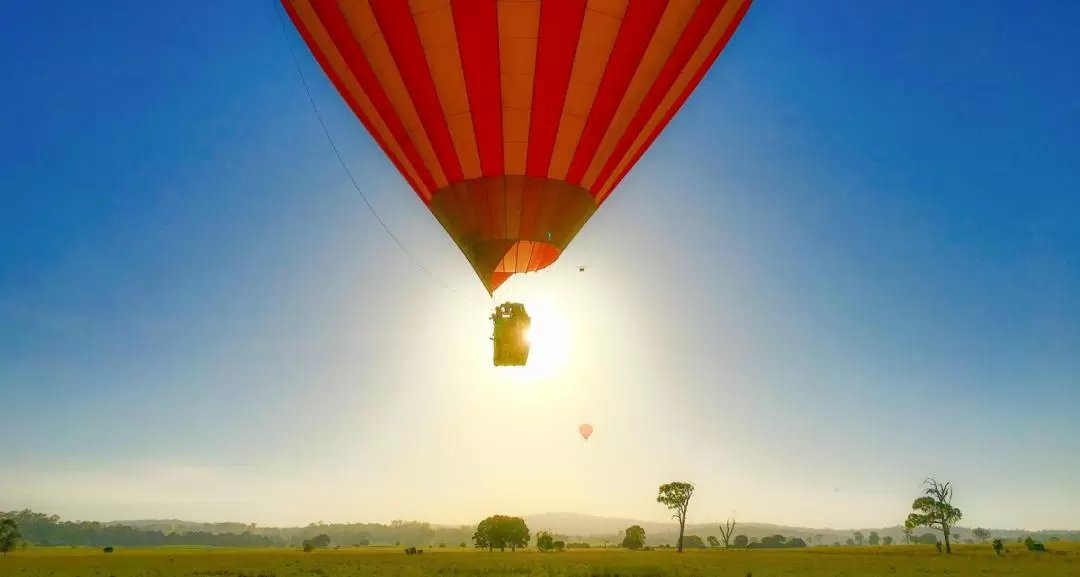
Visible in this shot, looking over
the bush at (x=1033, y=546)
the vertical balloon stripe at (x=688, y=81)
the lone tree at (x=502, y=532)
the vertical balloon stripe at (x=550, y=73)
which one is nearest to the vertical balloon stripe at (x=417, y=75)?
the vertical balloon stripe at (x=550, y=73)

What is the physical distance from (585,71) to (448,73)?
2488 mm

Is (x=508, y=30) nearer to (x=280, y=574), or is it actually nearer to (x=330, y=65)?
(x=330, y=65)

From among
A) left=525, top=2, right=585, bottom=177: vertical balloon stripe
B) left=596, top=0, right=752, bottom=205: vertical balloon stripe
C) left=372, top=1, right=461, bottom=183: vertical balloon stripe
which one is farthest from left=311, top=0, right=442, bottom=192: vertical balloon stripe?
left=596, top=0, right=752, bottom=205: vertical balloon stripe

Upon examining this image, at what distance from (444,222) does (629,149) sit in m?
4.14

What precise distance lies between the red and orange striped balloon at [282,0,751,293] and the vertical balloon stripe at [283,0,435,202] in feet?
0.11

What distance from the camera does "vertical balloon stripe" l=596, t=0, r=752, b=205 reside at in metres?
13.0

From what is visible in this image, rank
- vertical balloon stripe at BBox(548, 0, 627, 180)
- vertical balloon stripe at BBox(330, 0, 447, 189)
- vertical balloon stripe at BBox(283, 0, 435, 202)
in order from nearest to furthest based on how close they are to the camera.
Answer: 1. vertical balloon stripe at BBox(548, 0, 627, 180)
2. vertical balloon stripe at BBox(330, 0, 447, 189)
3. vertical balloon stripe at BBox(283, 0, 435, 202)

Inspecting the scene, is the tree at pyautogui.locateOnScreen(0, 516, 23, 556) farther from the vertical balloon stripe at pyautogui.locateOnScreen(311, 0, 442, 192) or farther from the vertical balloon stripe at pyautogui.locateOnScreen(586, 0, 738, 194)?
the vertical balloon stripe at pyautogui.locateOnScreen(586, 0, 738, 194)

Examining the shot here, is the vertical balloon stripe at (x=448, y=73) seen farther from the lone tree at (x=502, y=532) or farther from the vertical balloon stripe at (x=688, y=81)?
the lone tree at (x=502, y=532)

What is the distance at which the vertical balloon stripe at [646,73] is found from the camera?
12.1 metres

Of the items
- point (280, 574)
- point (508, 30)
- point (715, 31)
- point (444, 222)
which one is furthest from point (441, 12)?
point (280, 574)

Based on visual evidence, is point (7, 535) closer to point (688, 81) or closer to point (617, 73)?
point (617, 73)

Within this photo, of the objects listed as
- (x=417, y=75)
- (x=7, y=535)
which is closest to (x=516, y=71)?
(x=417, y=75)

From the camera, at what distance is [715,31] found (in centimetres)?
1302
